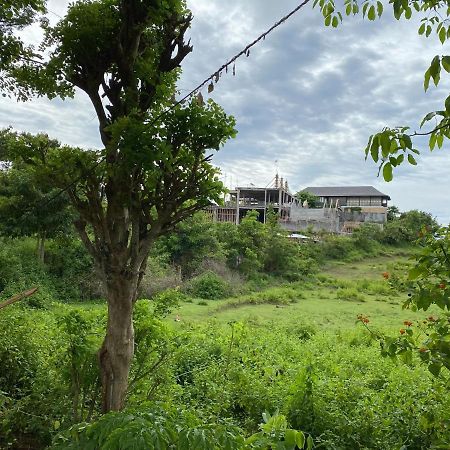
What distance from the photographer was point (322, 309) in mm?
13758

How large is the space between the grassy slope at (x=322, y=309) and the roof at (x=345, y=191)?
60.5 ft

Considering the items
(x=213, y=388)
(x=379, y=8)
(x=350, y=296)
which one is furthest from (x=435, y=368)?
(x=350, y=296)

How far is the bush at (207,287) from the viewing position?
15266 mm

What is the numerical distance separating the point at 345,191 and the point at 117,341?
38477mm

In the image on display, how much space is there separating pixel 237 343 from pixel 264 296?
31.6ft

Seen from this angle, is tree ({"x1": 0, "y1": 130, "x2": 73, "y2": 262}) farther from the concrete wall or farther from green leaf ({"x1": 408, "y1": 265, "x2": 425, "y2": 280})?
the concrete wall

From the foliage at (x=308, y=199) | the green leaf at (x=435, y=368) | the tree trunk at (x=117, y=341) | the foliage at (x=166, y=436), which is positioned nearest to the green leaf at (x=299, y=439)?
the foliage at (x=166, y=436)

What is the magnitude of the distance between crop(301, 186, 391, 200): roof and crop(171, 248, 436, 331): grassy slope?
60.5 ft

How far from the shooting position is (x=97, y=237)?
8.86ft

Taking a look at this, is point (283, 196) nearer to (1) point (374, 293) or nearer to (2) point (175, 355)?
(1) point (374, 293)

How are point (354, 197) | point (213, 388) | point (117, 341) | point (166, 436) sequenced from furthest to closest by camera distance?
1. point (354, 197)
2. point (213, 388)
3. point (117, 341)
4. point (166, 436)

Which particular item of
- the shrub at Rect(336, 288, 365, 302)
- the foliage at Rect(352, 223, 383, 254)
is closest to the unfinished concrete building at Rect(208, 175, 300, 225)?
the foliage at Rect(352, 223, 383, 254)

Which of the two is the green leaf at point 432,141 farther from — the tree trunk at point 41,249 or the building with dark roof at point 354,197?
the building with dark roof at point 354,197

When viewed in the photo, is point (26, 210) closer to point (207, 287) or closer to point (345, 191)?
point (207, 287)
